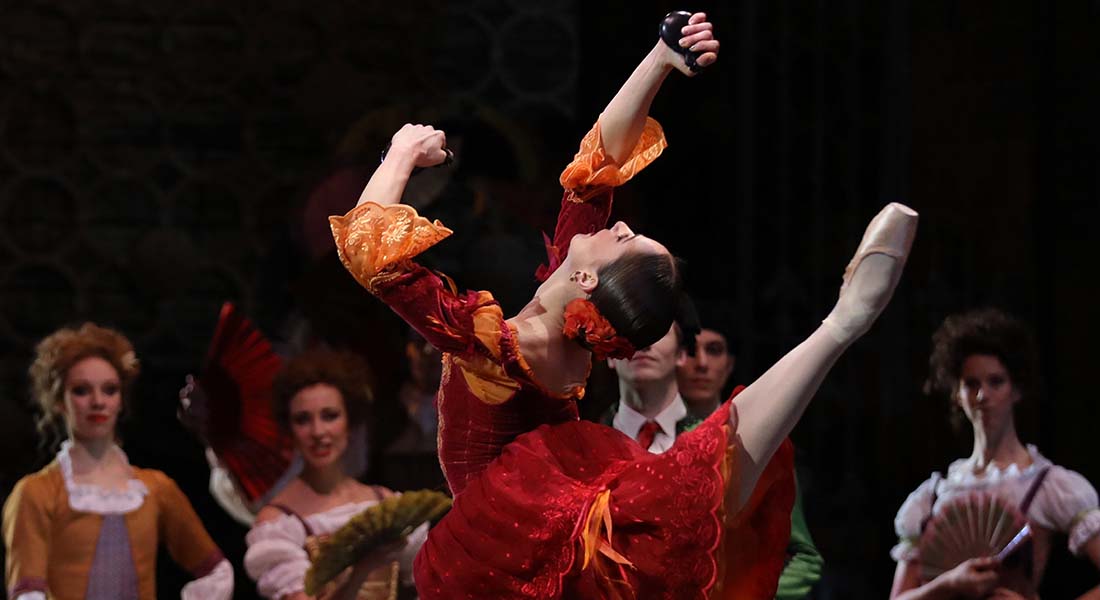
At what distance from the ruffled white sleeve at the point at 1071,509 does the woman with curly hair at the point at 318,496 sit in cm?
184

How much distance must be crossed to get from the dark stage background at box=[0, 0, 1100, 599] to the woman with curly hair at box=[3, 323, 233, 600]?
3.97ft

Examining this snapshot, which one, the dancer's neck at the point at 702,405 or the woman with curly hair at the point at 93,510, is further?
the woman with curly hair at the point at 93,510

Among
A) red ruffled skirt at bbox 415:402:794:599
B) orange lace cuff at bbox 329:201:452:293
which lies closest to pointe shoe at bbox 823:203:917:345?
red ruffled skirt at bbox 415:402:794:599

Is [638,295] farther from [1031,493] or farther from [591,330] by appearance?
[1031,493]

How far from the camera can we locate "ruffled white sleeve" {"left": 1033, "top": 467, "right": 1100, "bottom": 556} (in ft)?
17.5

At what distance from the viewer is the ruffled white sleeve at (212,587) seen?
5617 millimetres

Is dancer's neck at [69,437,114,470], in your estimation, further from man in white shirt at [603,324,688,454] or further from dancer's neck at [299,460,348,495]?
man in white shirt at [603,324,688,454]

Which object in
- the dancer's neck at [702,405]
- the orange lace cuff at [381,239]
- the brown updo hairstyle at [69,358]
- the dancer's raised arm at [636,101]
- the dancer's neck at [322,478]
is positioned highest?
the dancer's raised arm at [636,101]

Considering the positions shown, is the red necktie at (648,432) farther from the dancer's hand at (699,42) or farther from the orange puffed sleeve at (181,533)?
the orange puffed sleeve at (181,533)

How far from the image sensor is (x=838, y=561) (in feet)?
23.2

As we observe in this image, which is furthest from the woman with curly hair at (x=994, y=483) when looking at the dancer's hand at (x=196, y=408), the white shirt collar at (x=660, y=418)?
the dancer's hand at (x=196, y=408)

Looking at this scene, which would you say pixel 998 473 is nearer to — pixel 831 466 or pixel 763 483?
pixel 831 466

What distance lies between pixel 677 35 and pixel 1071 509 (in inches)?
93.3

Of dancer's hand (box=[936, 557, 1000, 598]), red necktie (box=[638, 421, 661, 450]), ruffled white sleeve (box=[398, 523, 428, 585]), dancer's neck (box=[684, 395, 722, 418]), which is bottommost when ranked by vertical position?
dancer's hand (box=[936, 557, 1000, 598])
